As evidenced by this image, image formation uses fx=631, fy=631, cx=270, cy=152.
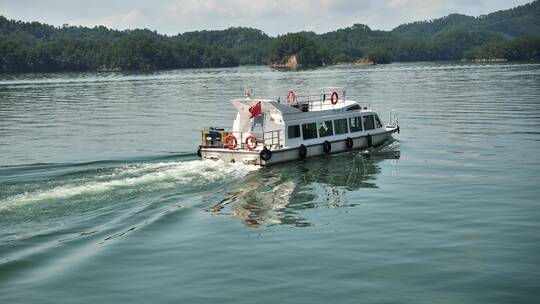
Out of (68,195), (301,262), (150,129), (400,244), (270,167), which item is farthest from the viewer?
(150,129)

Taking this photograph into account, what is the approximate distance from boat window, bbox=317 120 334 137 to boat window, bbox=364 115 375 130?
322 cm

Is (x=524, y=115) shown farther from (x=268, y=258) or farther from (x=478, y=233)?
(x=268, y=258)

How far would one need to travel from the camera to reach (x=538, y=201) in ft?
85.3

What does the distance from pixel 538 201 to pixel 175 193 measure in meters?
15.2

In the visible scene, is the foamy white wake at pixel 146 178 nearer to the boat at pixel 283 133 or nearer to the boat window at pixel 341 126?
the boat at pixel 283 133

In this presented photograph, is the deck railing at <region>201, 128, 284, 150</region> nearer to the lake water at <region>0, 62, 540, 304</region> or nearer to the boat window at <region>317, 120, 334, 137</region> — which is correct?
the lake water at <region>0, 62, 540, 304</region>

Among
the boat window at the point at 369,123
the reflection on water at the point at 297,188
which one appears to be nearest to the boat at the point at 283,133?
the boat window at the point at 369,123

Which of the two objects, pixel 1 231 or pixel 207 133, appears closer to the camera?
pixel 1 231

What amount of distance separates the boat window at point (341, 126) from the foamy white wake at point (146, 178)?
23.3ft

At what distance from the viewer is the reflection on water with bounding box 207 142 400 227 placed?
2527 centimetres

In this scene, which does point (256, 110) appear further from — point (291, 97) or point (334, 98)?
point (334, 98)

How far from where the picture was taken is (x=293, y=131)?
35.2 metres

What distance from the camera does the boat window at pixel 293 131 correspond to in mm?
34906

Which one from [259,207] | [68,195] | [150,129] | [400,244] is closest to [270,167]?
[259,207]
